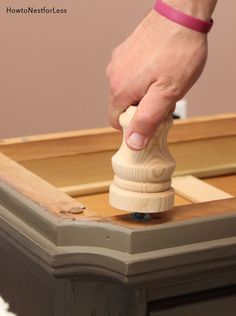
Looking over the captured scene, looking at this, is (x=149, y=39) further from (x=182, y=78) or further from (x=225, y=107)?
(x=225, y=107)

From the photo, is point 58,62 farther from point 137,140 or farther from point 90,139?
point 137,140

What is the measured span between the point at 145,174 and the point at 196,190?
0.41m

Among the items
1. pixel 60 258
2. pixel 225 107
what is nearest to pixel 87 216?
pixel 60 258

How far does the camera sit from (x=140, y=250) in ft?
2.38

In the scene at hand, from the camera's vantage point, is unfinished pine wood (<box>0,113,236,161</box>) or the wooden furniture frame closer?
the wooden furniture frame

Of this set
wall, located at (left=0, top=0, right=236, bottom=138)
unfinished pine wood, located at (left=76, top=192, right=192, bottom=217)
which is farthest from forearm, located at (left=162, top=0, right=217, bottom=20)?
wall, located at (left=0, top=0, right=236, bottom=138)

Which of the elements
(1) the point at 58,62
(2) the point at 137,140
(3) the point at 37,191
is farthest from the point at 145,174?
(1) the point at 58,62

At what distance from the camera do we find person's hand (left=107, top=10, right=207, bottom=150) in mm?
758

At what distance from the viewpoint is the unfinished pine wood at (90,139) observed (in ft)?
3.76

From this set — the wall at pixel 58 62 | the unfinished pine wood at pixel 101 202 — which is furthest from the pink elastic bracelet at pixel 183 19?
the wall at pixel 58 62

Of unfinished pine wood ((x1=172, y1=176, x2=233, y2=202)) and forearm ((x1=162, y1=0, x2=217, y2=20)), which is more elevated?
forearm ((x1=162, y1=0, x2=217, y2=20))

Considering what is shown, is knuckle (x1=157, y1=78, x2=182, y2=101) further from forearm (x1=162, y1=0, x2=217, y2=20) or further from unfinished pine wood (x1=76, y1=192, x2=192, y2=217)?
unfinished pine wood (x1=76, y1=192, x2=192, y2=217)

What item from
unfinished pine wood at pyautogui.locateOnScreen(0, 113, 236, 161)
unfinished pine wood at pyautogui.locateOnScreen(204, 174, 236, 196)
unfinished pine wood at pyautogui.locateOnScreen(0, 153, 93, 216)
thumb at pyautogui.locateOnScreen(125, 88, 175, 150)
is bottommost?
unfinished pine wood at pyautogui.locateOnScreen(204, 174, 236, 196)

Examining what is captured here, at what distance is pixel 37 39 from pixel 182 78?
36.7 inches
